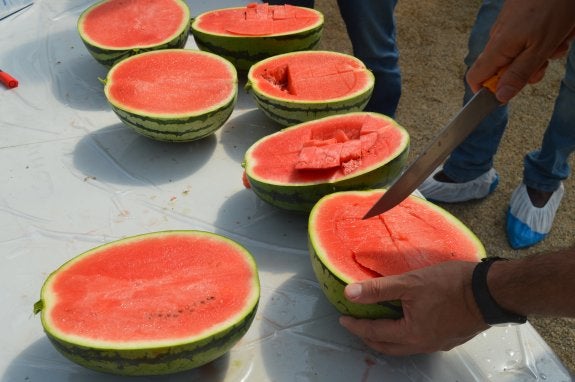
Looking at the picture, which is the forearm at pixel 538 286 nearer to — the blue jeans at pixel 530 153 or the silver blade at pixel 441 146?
the silver blade at pixel 441 146

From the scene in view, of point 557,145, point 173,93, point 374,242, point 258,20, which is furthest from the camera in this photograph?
point 557,145

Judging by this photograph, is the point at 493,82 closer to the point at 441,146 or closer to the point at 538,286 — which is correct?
the point at 441,146

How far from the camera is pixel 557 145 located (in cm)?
267

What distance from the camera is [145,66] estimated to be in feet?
6.68

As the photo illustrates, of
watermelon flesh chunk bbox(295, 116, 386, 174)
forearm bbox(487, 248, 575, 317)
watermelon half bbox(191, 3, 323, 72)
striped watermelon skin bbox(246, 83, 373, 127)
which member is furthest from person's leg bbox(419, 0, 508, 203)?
forearm bbox(487, 248, 575, 317)

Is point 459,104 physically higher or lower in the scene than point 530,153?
lower

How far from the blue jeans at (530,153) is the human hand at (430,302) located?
1.68 meters

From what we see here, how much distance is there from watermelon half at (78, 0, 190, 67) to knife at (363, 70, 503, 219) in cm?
128

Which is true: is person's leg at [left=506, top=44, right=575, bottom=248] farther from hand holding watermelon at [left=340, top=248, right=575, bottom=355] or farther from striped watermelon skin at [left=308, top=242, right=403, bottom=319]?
striped watermelon skin at [left=308, top=242, right=403, bottom=319]

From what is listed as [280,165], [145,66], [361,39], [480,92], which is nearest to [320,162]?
[280,165]

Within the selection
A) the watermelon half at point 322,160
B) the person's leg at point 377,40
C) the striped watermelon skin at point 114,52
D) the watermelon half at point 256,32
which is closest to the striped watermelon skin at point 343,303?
the watermelon half at point 322,160

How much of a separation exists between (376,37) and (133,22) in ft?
4.25

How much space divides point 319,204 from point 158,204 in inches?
22.4

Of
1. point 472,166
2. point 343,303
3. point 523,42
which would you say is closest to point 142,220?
point 343,303
